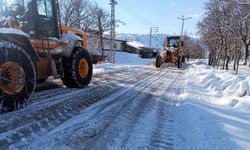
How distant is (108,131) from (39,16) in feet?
14.4

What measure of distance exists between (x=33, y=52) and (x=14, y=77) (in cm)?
111

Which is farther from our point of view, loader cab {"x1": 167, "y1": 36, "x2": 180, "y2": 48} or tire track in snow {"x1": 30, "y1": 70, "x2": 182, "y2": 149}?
loader cab {"x1": 167, "y1": 36, "x2": 180, "y2": 48}

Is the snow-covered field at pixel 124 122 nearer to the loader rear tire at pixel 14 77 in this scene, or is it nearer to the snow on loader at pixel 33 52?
the loader rear tire at pixel 14 77

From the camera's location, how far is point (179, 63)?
2420 centimetres

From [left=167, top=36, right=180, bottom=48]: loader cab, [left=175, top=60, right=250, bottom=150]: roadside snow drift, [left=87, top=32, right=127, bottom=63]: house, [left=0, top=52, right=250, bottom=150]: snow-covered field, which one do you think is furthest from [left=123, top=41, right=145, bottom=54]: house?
[left=0, top=52, right=250, bottom=150]: snow-covered field

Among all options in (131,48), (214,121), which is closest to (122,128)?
(214,121)

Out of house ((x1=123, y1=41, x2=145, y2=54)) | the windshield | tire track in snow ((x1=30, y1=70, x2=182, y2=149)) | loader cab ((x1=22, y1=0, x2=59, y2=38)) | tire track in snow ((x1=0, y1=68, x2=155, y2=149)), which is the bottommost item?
house ((x1=123, y1=41, x2=145, y2=54))

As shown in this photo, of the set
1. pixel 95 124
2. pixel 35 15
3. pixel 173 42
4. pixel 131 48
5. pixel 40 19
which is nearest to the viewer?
pixel 95 124

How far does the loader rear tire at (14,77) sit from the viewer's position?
5.26 m

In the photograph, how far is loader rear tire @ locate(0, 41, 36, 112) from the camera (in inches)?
207

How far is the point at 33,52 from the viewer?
6.46 m

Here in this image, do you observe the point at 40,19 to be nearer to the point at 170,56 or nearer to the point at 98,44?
the point at 170,56

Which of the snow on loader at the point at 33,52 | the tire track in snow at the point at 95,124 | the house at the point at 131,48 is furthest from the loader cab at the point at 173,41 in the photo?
the house at the point at 131,48

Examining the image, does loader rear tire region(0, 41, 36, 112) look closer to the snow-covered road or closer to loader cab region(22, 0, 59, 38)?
the snow-covered road
